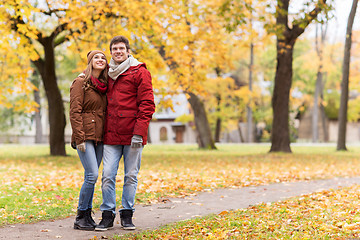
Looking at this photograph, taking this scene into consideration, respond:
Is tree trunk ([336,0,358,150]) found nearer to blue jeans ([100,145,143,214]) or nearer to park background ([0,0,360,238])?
park background ([0,0,360,238])

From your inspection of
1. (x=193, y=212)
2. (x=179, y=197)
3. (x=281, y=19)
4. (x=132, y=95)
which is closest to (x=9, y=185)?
(x=179, y=197)

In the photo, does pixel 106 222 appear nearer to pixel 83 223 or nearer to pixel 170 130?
pixel 83 223

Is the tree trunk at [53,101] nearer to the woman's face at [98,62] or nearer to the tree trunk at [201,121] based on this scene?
the tree trunk at [201,121]

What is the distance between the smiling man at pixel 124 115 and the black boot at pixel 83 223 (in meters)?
0.12

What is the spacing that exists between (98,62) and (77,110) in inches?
25.9

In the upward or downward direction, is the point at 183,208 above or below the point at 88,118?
below

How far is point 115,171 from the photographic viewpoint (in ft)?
19.3

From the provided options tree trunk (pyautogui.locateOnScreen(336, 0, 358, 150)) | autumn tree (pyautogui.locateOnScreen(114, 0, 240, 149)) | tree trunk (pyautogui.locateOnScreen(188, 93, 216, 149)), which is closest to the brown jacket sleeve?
autumn tree (pyautogui.locateOnScreen(114, 0, 240, 149))

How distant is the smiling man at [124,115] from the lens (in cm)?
573

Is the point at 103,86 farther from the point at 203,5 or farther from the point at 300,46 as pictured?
the point at 300,46

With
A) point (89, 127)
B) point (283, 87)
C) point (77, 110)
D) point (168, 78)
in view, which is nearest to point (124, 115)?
point (89, 127)

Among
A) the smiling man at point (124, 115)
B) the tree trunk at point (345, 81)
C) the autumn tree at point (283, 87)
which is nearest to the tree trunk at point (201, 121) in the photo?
the autumn tree at point (283, 87)

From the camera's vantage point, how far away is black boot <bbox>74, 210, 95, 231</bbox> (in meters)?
5.90

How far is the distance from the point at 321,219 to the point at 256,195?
9.74ft
